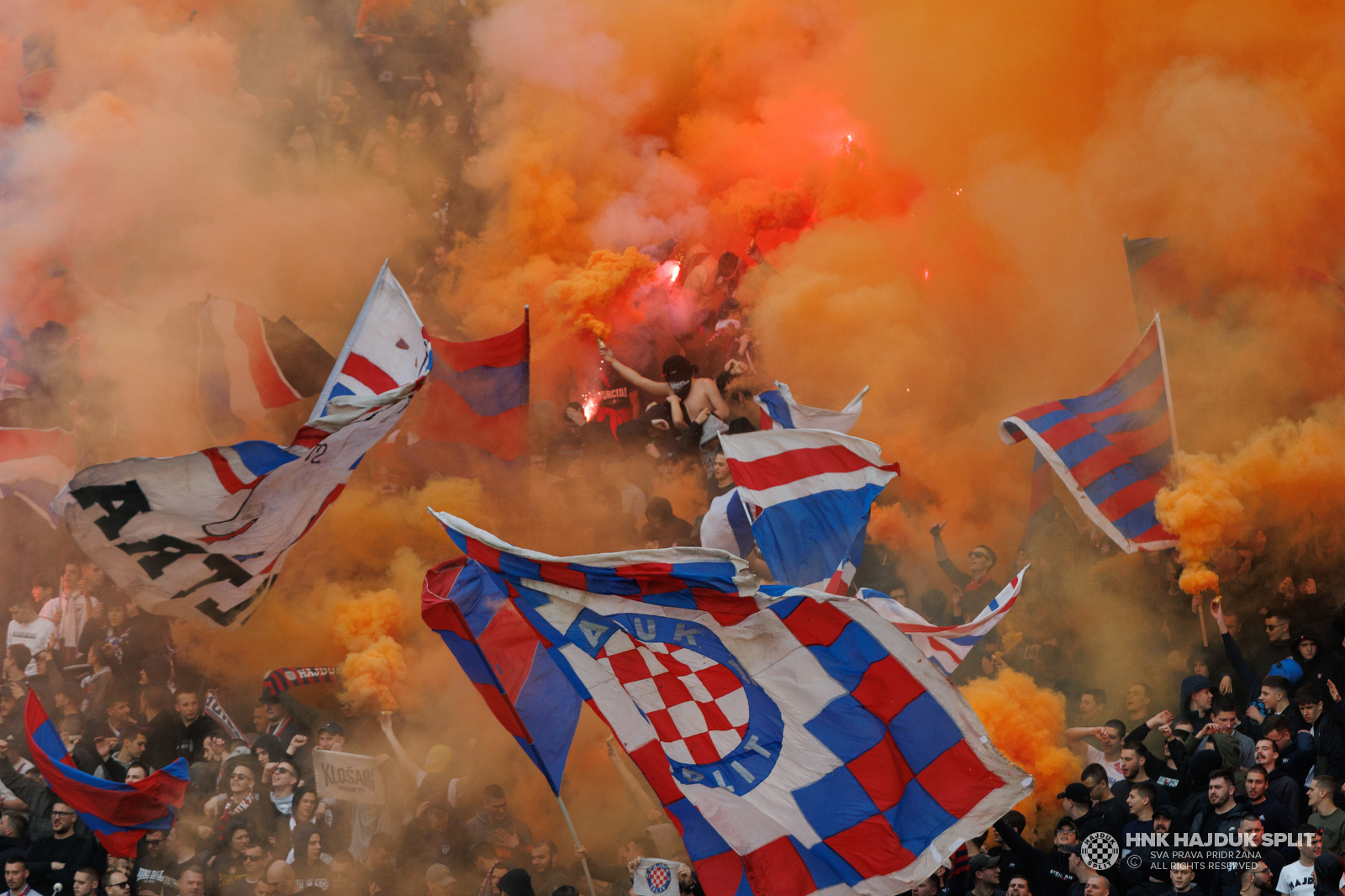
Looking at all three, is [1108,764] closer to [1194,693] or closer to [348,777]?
[1194,693]

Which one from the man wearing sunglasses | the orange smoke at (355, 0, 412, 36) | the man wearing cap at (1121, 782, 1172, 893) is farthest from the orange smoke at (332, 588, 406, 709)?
the orange smoke at (355, 0, 412, 36)

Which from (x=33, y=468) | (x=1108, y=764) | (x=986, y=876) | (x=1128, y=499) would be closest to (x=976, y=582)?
(x=1128, y=499)

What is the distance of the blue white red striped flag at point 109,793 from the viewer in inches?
271

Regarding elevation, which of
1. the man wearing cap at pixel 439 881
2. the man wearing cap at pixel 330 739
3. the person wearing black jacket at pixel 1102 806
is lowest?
the man wearing cap at pixel 439 881

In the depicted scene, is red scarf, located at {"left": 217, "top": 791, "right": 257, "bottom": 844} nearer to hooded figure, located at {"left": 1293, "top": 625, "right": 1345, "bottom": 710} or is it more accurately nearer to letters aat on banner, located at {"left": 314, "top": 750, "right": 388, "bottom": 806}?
letters aat on banner, located at {"left": 314, "top": 750, "right": 388, "bottom": 806}

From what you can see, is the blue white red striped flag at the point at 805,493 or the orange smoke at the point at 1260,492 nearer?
the blue white red striped flag at the point at 805,493

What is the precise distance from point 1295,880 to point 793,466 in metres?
3.07

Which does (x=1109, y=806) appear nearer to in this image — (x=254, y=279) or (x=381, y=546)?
(x=381, y=546)

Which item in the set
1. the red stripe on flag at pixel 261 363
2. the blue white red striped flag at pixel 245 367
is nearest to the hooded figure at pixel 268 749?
the blue white red striped flag at pixel 245 367

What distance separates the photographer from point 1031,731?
25.5 ft

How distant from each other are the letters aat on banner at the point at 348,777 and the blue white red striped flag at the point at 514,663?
264 cm

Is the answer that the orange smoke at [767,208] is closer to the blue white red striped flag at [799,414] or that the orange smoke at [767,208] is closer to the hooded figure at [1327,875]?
the blue white red striped flag at [799,414]

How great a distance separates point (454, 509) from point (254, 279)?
364 cm

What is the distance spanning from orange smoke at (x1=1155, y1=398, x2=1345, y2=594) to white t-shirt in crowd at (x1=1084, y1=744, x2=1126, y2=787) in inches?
58.3
